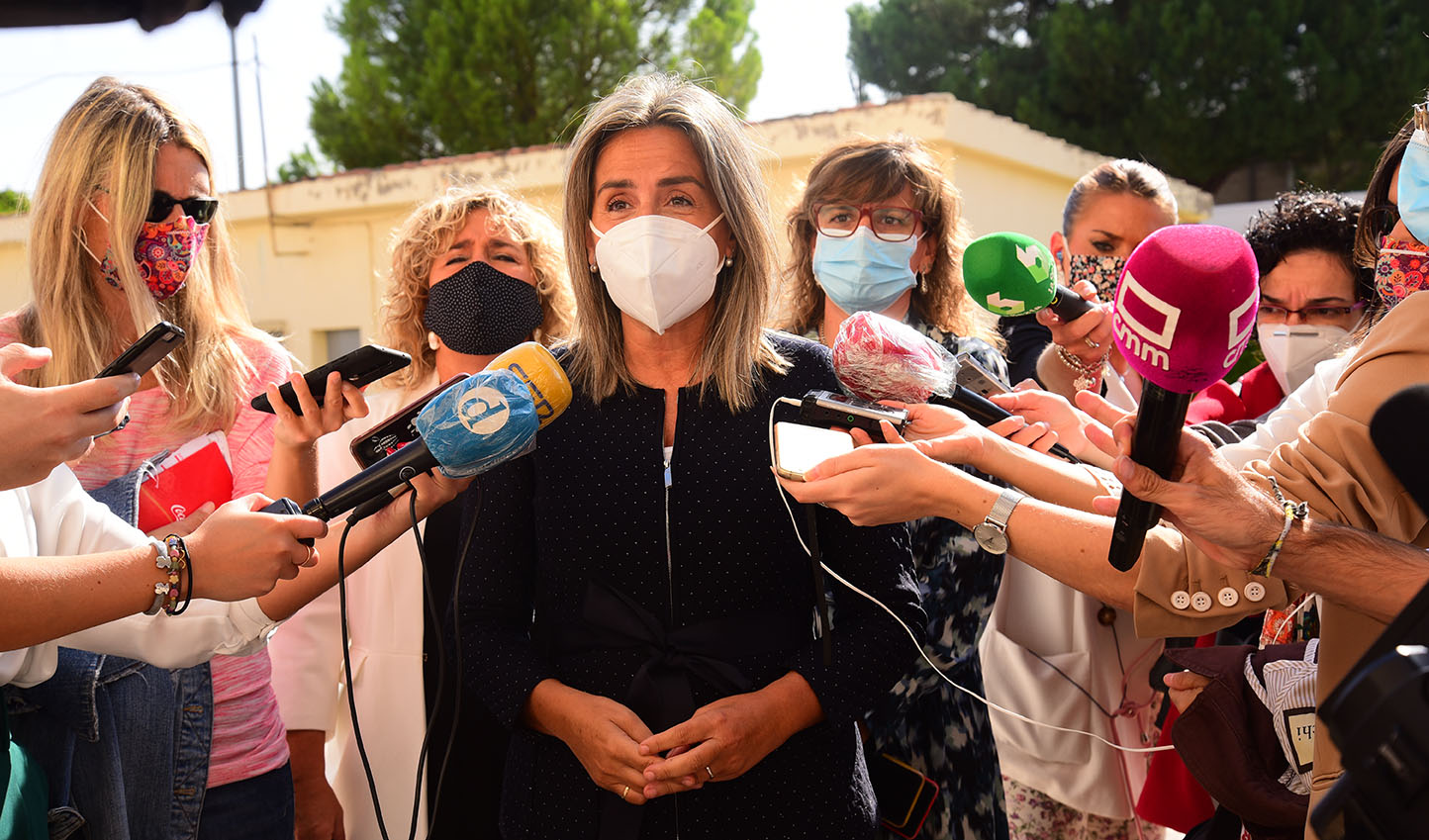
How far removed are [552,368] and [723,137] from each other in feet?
2.49

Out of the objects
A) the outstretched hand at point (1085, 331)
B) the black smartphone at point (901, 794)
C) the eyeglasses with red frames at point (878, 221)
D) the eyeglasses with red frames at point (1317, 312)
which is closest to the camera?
the black smartphone at point (901, 794)

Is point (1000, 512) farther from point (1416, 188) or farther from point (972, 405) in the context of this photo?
point (1416, 188)

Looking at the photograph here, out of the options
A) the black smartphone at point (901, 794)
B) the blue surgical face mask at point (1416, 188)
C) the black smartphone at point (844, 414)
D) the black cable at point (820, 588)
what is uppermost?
the blue surgical face mask at point (1416, 188)

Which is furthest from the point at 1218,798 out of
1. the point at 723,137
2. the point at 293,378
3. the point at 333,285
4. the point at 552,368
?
the point at 333,285

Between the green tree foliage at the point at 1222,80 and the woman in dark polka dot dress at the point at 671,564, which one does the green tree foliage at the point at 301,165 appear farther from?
the woman in dark polka dot dress at the point at 671,564

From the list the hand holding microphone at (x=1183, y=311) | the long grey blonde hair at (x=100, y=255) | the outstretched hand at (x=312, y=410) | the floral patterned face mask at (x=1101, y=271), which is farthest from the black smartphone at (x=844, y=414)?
the floral patterned face mask at (x=1101, y=271)

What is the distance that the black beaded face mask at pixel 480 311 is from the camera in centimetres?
329

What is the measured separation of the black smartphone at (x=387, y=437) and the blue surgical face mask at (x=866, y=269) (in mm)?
1602

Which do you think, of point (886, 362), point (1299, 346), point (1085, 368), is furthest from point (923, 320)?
point (886, 362)

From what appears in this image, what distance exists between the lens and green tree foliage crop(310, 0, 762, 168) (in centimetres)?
2006

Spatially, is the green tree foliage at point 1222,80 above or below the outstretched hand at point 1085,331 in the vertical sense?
Answer: above

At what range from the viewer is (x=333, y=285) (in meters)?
13.8

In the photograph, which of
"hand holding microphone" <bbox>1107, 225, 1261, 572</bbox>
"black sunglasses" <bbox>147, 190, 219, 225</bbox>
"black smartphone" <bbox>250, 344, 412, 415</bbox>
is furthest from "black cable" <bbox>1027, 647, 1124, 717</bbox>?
"black sunglasses" <bbox>147, 190, 219, 225</bbox>

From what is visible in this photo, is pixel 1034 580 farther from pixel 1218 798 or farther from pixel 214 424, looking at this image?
pixel 214 424
